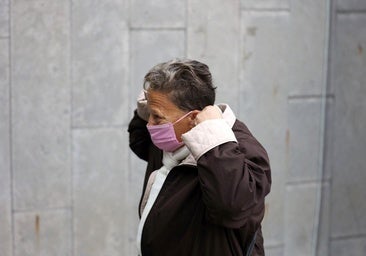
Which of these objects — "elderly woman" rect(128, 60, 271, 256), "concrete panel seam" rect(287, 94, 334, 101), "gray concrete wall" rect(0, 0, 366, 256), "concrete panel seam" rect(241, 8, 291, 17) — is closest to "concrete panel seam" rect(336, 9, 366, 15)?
"gray concrete wall" rect(0, 0, 366, 256)

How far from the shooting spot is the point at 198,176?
277 cm

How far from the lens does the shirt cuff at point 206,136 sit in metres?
2.73

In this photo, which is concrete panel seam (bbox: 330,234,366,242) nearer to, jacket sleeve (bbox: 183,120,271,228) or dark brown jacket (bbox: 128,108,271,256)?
dark brown jacket (bbox: 128,108,271,256)

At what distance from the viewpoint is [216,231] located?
9.30 ft

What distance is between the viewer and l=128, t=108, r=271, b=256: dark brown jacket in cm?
269

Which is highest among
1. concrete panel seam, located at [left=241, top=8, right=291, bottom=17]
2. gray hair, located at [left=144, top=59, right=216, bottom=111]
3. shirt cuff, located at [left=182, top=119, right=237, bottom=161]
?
concrete panel seam, located at [left=241, top=8, right=291, bottom=17]

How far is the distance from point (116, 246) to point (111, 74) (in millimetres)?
1053

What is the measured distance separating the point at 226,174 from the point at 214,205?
0.36 ft

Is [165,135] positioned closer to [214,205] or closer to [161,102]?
[161,102]

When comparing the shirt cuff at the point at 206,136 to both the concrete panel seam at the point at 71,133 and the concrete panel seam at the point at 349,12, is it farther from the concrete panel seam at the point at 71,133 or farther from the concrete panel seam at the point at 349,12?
the concrete panel seam at the point at 349,12

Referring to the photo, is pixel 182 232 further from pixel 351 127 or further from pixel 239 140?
pixel 351 127

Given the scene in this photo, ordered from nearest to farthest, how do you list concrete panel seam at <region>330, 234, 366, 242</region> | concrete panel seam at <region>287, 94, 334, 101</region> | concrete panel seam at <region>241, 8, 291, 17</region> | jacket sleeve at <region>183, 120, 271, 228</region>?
jacket sleeve at <region>183, 120, 271, 228</region> → concrete panel seam at <region>241, 8, 291, 17</region> → concrete panel seam at <region>287, 94, 334, 101</region> → concrete panel seam at <region>330, 234, 366, 242</region>

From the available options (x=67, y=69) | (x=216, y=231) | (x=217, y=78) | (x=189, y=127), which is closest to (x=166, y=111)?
(x=189, y=127)

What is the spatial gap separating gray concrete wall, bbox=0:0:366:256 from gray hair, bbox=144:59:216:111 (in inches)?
69.5
